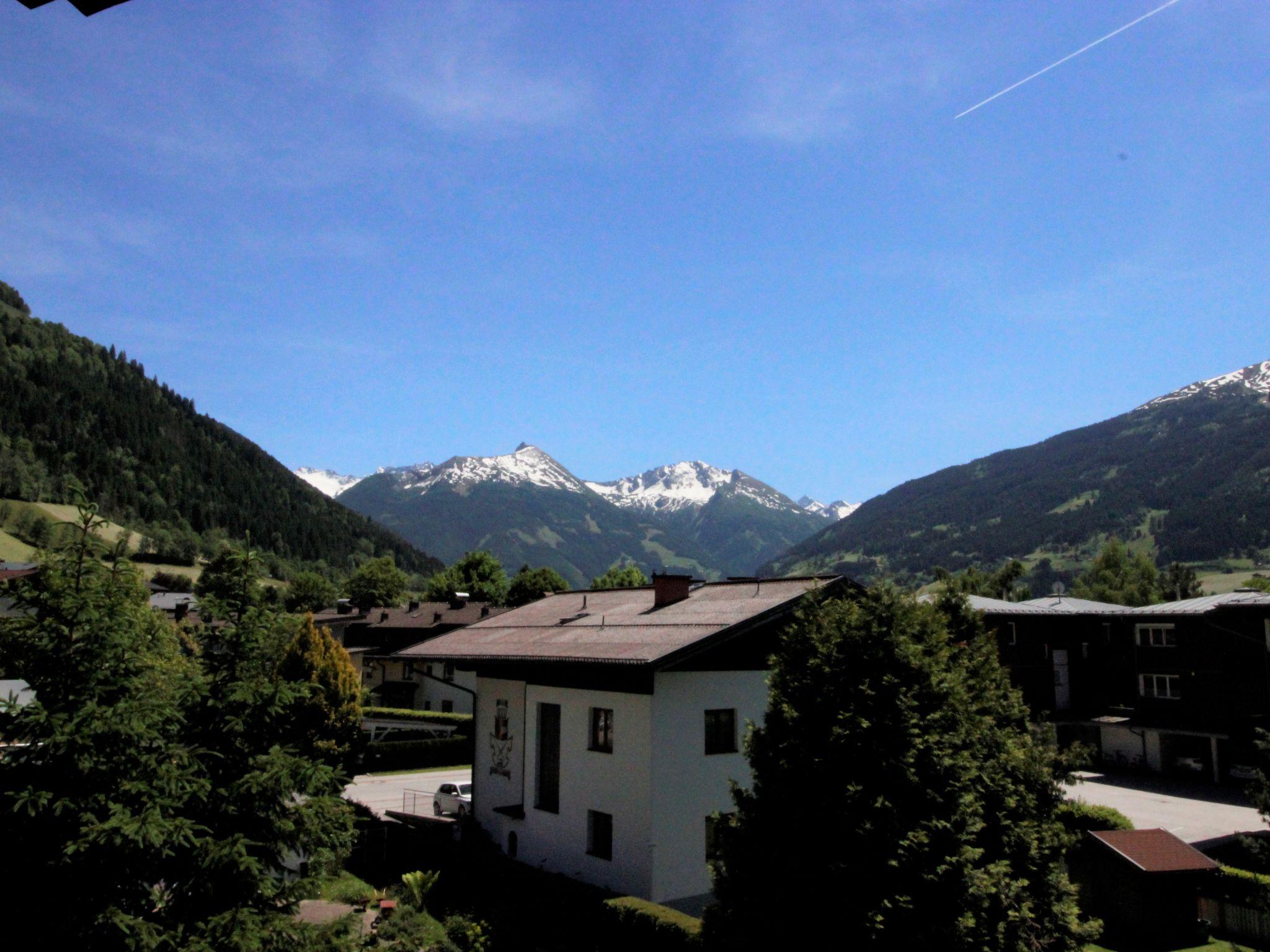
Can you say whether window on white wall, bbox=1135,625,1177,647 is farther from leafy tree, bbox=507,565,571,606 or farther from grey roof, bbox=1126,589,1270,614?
leafy tree, bbox=507,565,571,606

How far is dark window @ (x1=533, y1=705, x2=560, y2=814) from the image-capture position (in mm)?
24823

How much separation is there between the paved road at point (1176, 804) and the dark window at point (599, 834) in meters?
18.5

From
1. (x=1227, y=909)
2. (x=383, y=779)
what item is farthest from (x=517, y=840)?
(x=383, y=779)

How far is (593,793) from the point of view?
74.7 ft

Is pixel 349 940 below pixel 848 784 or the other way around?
below

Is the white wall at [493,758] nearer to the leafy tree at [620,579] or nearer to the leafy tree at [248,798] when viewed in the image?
the leafy tree at [248,798]

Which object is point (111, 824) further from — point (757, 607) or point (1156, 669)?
point (1156, 669)

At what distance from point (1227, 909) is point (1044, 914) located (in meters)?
14.3

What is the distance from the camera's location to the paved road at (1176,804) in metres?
33.2

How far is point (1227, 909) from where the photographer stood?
21500 mm

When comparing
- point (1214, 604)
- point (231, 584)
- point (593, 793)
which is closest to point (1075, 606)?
point (1214, 604)

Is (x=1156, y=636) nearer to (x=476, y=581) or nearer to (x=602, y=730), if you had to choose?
(x=602, y=730)

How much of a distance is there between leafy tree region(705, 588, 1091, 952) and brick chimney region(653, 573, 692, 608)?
44.1ft

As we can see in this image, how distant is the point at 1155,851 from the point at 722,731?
36.7 ft
